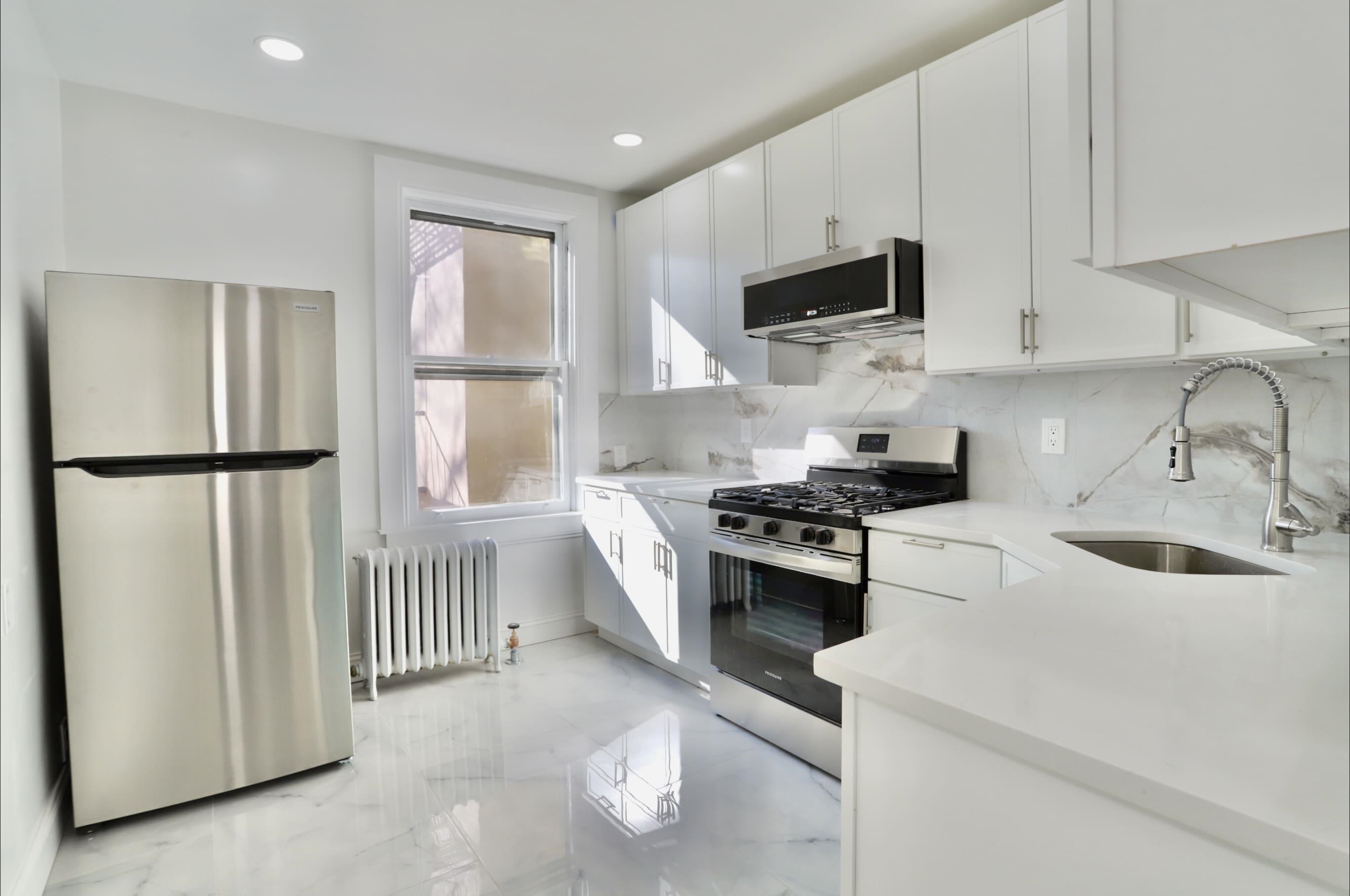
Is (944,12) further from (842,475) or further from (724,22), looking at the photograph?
(842,475)

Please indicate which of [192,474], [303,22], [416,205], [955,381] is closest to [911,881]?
[955,381]

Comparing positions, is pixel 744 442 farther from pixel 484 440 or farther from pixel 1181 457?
pixel 1181 457

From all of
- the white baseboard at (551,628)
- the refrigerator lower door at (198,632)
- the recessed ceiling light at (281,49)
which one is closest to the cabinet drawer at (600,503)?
the white baseboard at (551,628)

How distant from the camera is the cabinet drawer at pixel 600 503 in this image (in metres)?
3.46

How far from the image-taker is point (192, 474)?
2.19 metres

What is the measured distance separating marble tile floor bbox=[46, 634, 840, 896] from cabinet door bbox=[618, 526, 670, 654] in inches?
14.3

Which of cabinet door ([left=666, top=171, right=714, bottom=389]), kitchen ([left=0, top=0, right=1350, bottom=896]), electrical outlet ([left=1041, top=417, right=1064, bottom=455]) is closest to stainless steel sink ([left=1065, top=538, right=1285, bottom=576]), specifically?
kitchen ([left=0, top=0, right=1350, bottom=896])

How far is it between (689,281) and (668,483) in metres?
0.98

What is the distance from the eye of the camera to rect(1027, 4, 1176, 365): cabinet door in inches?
73.7

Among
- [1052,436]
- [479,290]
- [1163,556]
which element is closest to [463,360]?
[479,290]

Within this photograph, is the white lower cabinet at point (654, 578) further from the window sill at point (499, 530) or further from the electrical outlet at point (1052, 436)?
the electrical outlet at point (1052, 436)

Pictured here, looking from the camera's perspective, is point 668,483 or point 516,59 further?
point 668,483

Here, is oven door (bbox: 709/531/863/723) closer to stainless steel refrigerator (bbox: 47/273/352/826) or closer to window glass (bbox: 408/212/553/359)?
stainless steel refrigerator (bbox: 47/273/352/826)

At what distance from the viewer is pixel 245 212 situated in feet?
9.53
